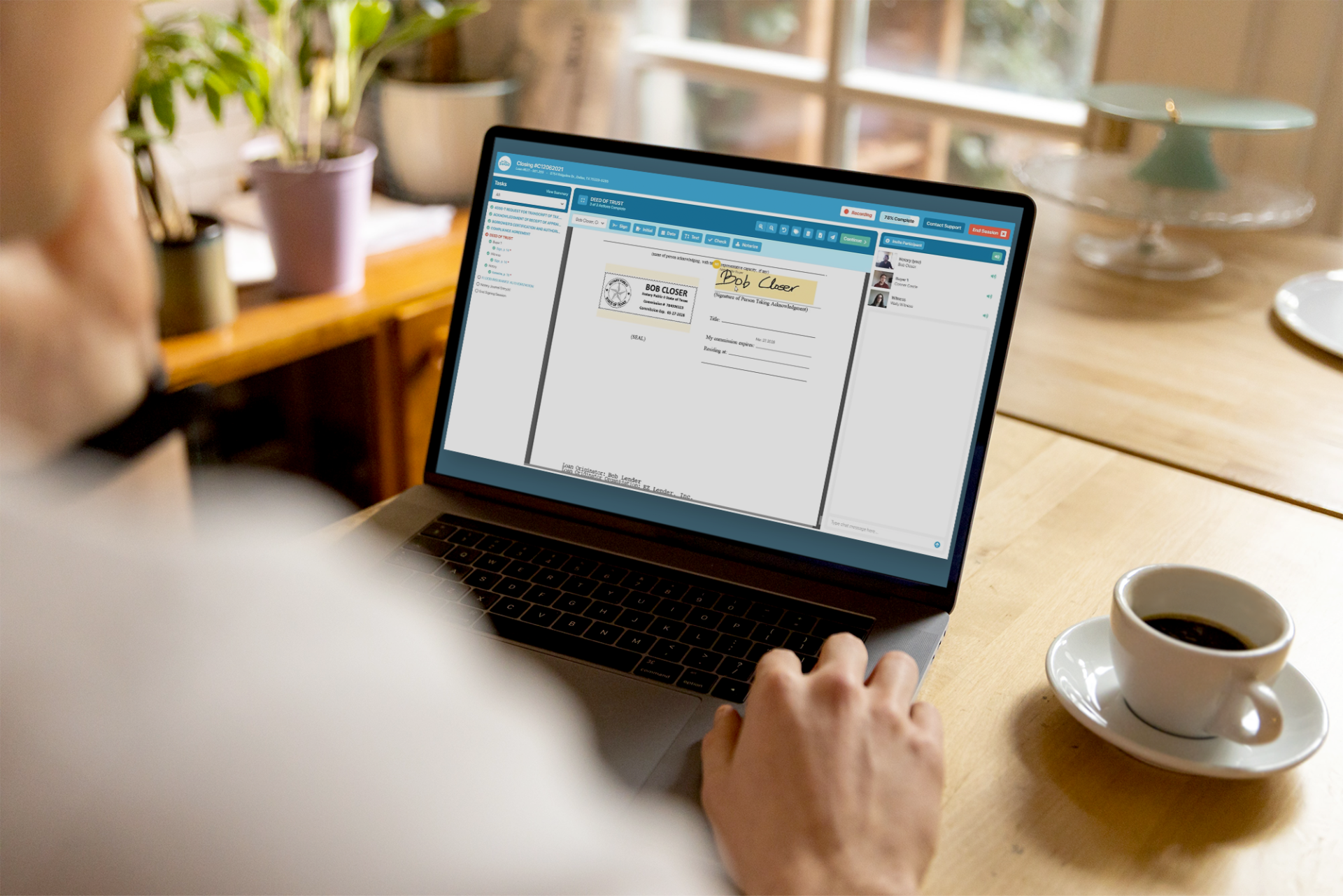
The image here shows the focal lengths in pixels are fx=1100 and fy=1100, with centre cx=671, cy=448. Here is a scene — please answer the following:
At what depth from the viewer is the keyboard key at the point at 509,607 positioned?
744 millimetres

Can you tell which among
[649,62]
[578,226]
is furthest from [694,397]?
[649,62]

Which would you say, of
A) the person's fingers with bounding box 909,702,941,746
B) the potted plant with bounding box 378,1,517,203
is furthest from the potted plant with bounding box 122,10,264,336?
the person's fingers with bounding box 909,702,941,746

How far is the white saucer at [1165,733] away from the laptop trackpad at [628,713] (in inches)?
9.1

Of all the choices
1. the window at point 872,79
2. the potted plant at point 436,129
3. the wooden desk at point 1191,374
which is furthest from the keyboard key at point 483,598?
the window at point 872,79

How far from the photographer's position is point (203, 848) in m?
0.46

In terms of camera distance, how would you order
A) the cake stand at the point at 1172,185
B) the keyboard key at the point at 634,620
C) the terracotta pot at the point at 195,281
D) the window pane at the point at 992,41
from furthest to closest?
the window pane at the point at 992,41 < the terracotta pot at the point at 195,281 < the cake stand at the point at 1172,185 < the keyboard key at the point at 634,620

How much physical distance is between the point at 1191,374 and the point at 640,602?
0.71m

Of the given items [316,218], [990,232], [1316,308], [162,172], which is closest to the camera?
[990,232]

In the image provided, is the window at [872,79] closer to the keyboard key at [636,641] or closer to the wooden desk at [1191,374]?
the wooden desk at [1191,374]

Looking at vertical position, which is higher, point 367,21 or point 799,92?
point 367,21

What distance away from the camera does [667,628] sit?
2.40 feet

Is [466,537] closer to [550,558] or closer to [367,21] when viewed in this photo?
[550,558]

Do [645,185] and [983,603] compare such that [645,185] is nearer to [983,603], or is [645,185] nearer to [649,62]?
[983,603]

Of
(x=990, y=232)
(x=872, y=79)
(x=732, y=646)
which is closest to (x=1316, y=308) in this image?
(x=990, y=232)
